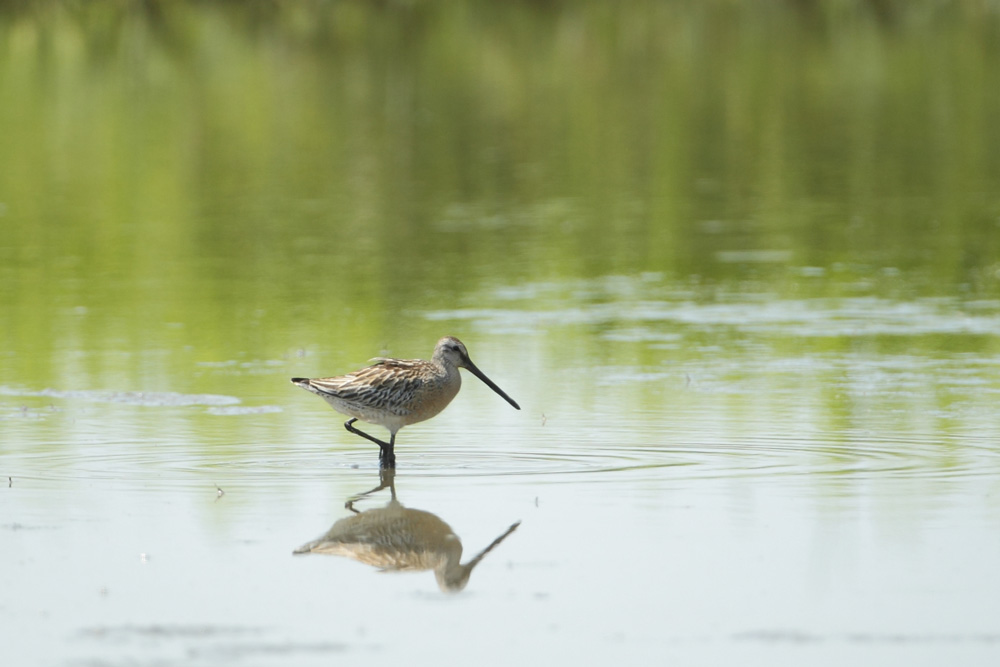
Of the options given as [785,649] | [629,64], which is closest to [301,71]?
[629,64]

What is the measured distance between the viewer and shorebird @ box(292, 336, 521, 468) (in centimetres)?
930

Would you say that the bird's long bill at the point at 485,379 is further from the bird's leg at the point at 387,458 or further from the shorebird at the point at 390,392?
the bird's leg at the point at 387,458

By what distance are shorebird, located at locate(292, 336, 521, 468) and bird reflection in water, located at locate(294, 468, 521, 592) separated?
115 centimetres

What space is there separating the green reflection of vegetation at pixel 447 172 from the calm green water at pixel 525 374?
0.32 feet

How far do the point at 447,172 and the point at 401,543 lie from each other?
17174 mm

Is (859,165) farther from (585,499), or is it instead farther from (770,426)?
(585,499)

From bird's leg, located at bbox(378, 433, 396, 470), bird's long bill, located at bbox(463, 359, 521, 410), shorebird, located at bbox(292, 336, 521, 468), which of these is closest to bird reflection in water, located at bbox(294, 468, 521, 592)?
bird's leg, located at bbox(378, 433, 396, 470)

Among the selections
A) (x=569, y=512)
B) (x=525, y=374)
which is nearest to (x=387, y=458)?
(x=569, y=512)

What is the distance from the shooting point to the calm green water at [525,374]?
6.57 metres

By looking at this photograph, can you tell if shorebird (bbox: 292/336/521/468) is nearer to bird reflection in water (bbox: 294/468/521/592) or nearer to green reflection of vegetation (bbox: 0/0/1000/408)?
bird reflection in water (bbox: 294/468/521/592)

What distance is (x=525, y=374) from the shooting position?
1166 centimetres

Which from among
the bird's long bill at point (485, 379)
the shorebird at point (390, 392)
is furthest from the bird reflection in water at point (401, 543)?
the bird's long bill at point (485, 379)

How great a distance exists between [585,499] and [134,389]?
412 centimetres

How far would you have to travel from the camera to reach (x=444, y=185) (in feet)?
76.6
